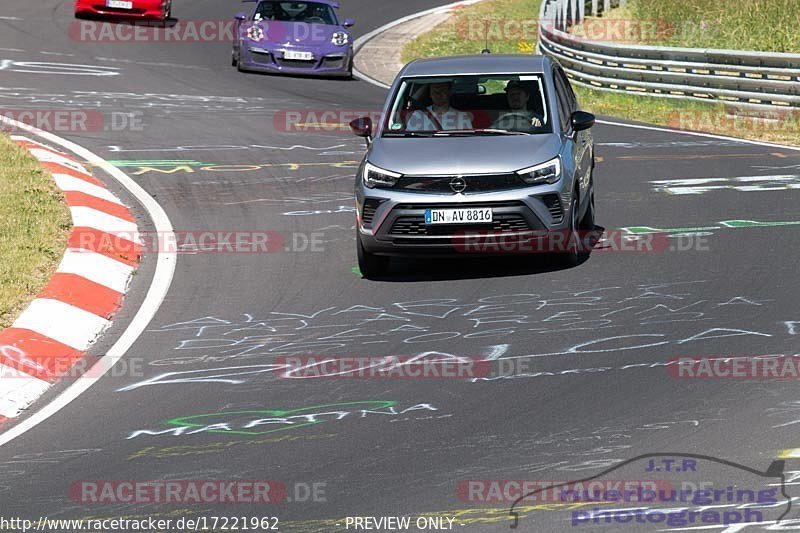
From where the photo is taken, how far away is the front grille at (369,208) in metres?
11.0

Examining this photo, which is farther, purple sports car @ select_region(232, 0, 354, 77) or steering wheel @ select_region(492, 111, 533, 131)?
purple sports car @ select_region(232, 0, 354, 77)

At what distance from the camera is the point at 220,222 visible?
13312mm

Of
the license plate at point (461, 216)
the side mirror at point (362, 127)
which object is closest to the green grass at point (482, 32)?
the side mirror at point (362, 127)

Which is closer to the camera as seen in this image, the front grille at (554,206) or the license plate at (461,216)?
the license plate at (461,216)

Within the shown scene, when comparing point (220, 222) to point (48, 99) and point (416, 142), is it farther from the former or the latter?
point (48, 99)

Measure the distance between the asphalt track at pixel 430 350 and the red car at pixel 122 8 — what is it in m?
14.9

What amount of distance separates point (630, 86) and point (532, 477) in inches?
744

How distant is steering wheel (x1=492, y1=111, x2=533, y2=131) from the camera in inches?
457

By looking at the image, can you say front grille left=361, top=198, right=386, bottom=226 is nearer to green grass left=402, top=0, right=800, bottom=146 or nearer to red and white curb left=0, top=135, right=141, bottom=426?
red and white curb left=0, top=135, right=141, bottom=426

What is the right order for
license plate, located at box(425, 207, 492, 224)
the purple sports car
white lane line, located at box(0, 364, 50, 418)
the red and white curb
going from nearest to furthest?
white lane line, located at box(0, 364, 50, 418) < the red and white curb < license plate, located at box(425, 207, 492, 224) < the purple sports car

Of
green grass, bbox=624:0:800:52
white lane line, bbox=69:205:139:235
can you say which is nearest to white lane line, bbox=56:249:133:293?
white lane line, bbox=69:205:139:235

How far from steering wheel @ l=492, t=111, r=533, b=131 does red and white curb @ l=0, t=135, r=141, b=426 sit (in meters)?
3.18

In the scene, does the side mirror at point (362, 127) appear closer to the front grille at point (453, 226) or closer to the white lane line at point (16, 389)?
the front grille at point (453, 226)

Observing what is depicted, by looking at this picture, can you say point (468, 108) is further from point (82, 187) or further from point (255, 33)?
point (255, 33)
